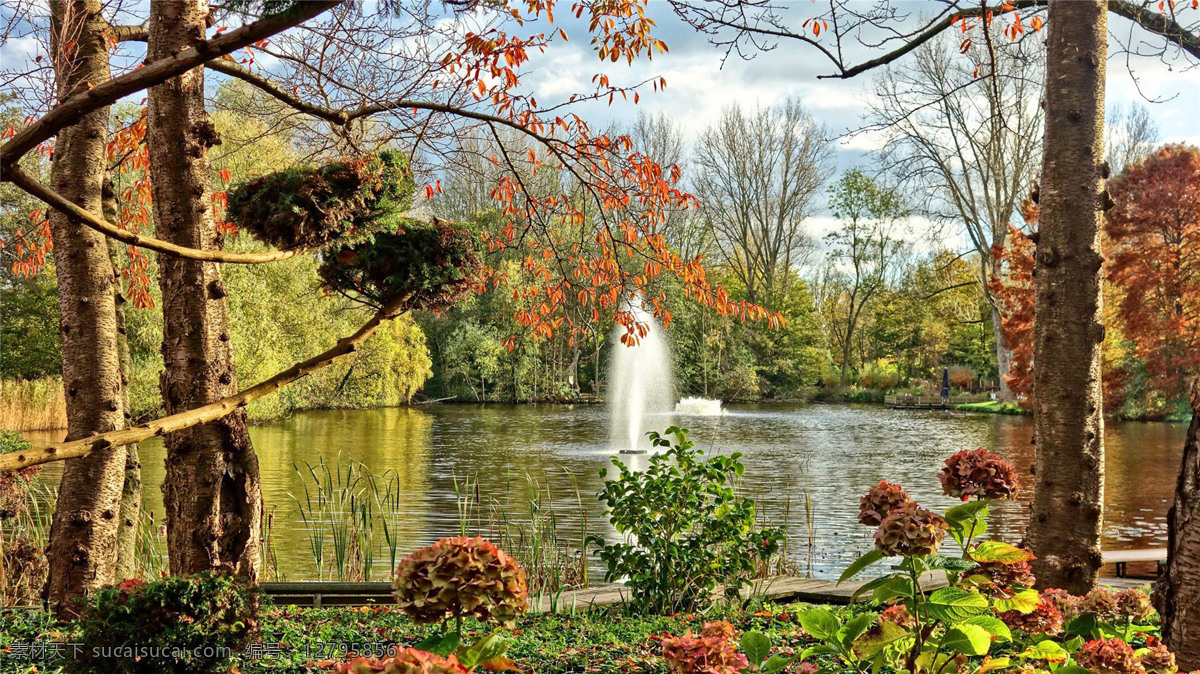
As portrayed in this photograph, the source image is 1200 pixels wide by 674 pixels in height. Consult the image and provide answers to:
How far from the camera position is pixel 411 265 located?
264cm

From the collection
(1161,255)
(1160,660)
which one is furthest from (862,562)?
(1161,255)

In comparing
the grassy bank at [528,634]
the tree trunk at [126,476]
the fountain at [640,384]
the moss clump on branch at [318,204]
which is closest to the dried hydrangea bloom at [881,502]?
the grassy bank at [528,634]

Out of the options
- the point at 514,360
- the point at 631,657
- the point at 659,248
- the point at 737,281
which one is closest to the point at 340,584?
the point at 631,657

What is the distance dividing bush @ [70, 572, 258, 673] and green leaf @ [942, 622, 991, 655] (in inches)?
78.0

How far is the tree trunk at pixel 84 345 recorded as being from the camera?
3352mm

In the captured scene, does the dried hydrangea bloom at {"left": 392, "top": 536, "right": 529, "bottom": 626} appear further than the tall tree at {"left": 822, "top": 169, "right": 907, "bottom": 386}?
No

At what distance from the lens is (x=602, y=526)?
749 cm

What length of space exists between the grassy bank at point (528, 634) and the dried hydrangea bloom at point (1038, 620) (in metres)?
0.84

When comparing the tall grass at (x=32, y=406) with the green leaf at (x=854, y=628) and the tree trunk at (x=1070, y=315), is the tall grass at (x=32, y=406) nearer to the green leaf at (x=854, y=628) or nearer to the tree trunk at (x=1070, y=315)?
the tree trunk at (x=1070, y=315)

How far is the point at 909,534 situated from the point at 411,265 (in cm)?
166

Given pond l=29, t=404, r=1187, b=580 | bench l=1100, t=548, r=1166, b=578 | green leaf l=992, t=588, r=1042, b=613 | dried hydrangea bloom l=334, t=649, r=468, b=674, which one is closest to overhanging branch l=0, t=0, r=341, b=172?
dried hydrangea bloom l=334, t=649, r=468, b=674

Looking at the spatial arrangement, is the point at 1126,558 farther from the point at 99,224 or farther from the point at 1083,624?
the point at 99,224

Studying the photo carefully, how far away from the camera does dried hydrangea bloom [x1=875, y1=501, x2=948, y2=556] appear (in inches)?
64.9

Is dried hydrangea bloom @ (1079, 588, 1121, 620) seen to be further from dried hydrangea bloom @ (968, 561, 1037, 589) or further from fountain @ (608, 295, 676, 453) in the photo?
fountain @ (608, 295, 676, 453)
